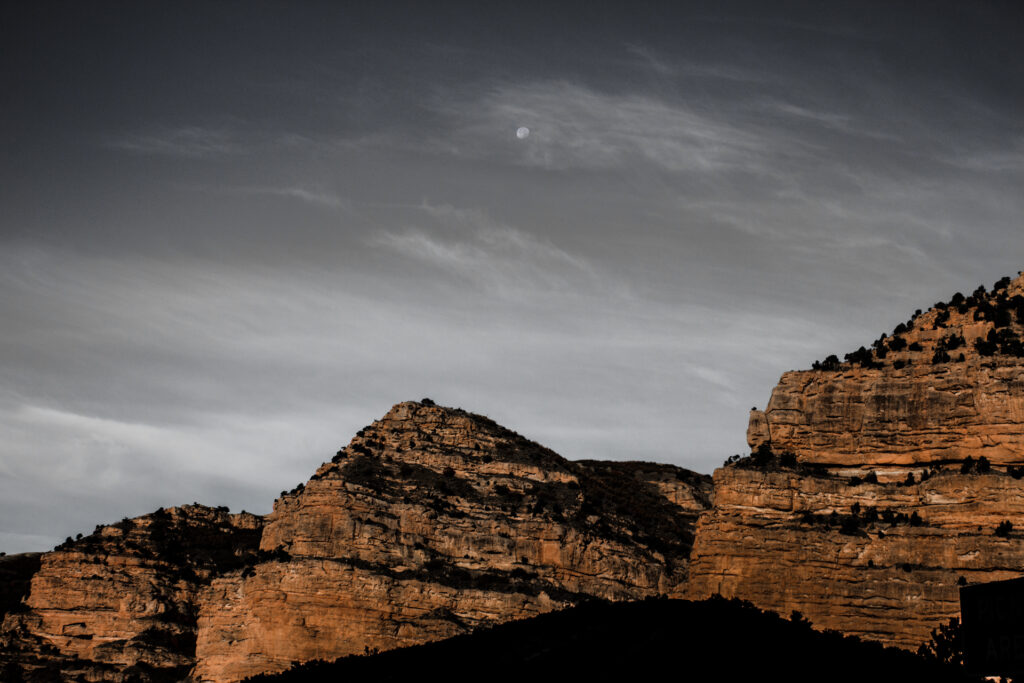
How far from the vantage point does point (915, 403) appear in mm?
72000

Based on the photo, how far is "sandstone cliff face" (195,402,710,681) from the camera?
89.0m

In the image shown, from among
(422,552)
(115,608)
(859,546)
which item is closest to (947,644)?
(859,546)

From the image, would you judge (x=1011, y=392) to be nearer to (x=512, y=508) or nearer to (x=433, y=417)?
(x=512, y=508)

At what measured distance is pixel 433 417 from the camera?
113 m

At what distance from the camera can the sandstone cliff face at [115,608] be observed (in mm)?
99750

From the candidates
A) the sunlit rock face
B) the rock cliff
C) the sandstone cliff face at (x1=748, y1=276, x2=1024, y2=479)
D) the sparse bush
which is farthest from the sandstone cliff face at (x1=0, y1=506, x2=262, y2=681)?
the sparse bush

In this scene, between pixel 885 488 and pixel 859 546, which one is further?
pixel 885 488

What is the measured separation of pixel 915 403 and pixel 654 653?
1497 inches

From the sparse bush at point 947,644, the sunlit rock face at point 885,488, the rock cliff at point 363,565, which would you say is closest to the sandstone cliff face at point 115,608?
the rock cliff at point 363,565

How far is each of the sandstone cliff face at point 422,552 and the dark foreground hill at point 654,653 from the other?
4107 centimetres

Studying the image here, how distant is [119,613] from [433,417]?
1082 inches

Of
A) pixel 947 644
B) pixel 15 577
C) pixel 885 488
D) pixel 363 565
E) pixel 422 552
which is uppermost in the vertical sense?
pixel 885 488

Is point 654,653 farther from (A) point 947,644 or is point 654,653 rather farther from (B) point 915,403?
(B) point 915,403

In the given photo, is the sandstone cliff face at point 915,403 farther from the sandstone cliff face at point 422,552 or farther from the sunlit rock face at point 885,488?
the sandstone cliff face at point 422,552
